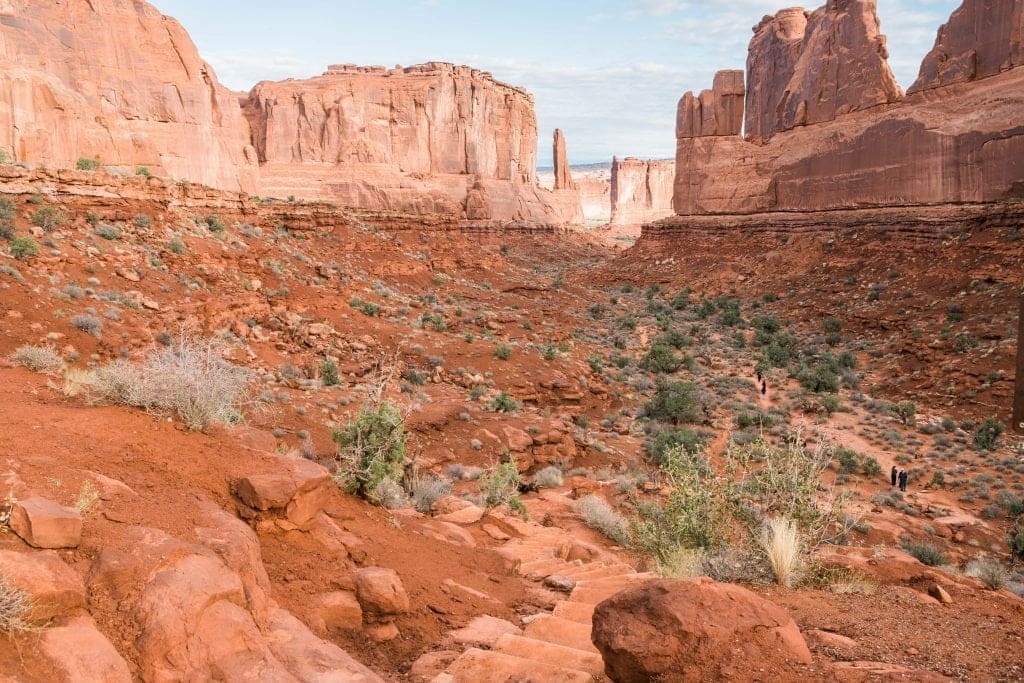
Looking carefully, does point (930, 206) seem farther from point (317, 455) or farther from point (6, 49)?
point (6, 49)

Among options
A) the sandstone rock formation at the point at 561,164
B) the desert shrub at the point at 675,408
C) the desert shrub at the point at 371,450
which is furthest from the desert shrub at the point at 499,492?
the sandstone rock formation at the point at 561,164

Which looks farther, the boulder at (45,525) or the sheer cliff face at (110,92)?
the sheer cliff face at (110,92)

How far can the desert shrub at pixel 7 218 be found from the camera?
43.3ft

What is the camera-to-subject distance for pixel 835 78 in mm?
34531

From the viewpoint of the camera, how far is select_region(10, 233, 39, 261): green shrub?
12.8m

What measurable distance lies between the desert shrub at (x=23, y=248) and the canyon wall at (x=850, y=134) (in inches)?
1206

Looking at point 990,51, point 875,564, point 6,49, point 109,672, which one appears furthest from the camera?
point 990,51

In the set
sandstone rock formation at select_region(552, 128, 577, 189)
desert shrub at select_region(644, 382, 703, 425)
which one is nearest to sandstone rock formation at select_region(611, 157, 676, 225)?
sandstone rock formation at select_region(552, 128, 577, 189)

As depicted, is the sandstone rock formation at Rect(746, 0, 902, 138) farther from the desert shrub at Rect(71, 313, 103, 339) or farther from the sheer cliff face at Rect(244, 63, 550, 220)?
the desert shrub at Rect(71, 313, 103, 339)

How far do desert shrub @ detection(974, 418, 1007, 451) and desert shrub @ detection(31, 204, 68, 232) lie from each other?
21.1 metres

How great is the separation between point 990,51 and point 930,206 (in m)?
6.16

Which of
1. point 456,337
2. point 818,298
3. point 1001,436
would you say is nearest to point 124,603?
point 456,337

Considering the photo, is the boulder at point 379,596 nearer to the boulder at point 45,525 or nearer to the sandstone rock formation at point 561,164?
the boulder at point 45,525

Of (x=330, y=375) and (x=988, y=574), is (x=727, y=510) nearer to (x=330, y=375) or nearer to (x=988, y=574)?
(x=988, y=574)
